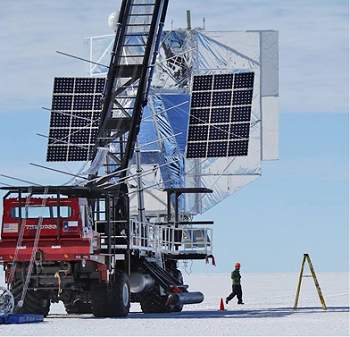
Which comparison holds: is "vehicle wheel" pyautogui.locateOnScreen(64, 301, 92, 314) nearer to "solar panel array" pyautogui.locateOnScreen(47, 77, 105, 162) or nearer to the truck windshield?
the truck windshield

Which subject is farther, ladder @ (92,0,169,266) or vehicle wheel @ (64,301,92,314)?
ladder @ (92,0,169,266)

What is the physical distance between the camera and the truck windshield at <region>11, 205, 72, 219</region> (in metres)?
33.7

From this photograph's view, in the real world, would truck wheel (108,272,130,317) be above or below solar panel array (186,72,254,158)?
below

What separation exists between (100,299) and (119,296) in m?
0.51

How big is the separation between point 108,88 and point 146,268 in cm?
554

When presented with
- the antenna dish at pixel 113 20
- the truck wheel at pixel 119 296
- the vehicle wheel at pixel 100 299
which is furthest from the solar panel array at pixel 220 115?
the vehicle wheel at pixel 100 299

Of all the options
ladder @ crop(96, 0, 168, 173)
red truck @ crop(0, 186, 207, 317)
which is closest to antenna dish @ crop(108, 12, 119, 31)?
ladder @ crop(96, 0, 168, 173)

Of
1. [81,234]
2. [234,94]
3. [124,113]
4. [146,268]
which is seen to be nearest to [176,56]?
[234,94]

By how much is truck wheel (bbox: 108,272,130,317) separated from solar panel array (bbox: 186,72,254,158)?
7.99 meters

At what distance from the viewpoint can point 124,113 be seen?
128ft

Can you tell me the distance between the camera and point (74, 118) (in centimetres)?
4381

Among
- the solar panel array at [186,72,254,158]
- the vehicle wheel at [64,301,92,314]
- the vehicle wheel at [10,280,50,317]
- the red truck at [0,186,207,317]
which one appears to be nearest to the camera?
the red truck at [0,186,207,317]

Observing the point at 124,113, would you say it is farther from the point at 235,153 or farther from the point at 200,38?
the point at 200,38

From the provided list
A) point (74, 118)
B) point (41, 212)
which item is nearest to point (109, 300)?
point (41, 212)
